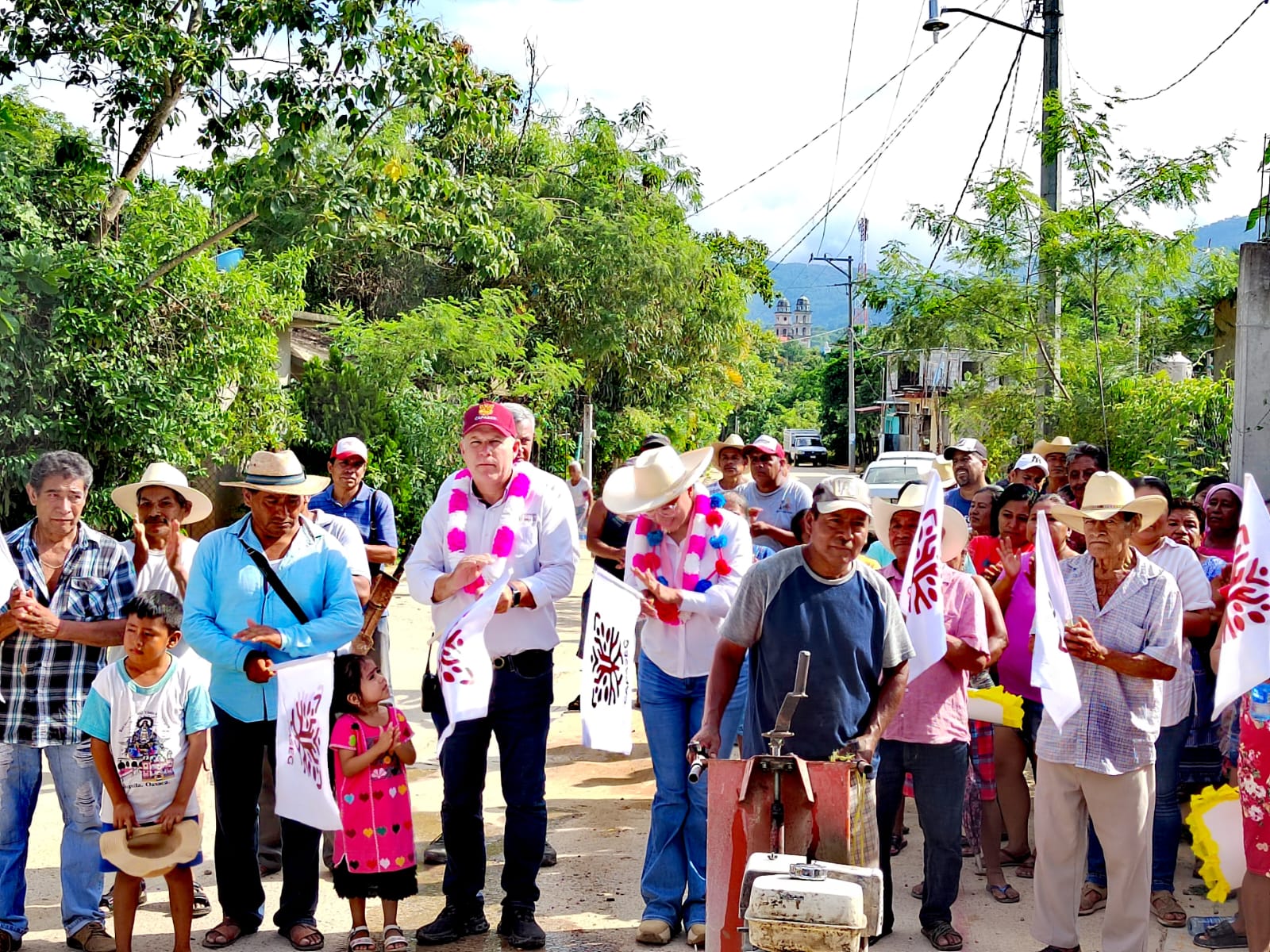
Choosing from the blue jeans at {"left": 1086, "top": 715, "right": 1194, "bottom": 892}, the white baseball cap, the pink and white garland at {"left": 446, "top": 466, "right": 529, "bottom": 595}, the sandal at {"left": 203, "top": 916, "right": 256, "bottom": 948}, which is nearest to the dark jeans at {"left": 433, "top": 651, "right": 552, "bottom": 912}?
the pink and white garland at {"left": 446, "top": 466, "right": 529, "bottom": 595}

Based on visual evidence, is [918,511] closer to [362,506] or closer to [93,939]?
[362,506]

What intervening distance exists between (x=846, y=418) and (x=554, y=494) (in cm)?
7150

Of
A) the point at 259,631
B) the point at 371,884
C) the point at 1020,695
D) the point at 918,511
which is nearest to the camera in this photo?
the point at 259,631

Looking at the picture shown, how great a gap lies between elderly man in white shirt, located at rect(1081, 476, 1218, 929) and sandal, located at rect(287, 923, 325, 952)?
354 centimetres

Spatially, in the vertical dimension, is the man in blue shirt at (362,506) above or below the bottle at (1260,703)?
above

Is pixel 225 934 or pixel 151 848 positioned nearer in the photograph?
pixel 151 848

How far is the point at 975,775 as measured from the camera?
6.45 metres

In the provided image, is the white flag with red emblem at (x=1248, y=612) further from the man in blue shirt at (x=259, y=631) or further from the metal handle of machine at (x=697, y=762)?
the man in blue shirt at (x=259, y=631)

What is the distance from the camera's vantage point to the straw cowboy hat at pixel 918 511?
5926 mm

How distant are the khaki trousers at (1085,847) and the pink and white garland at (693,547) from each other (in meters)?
1.63

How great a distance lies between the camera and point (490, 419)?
560cm

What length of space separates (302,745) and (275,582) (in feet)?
2.35

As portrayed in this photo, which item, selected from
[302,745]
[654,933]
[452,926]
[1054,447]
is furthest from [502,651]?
[1054,447]

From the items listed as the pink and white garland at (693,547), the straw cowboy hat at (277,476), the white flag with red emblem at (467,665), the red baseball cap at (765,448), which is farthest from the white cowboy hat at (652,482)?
the red baseball cap at (765,448)
